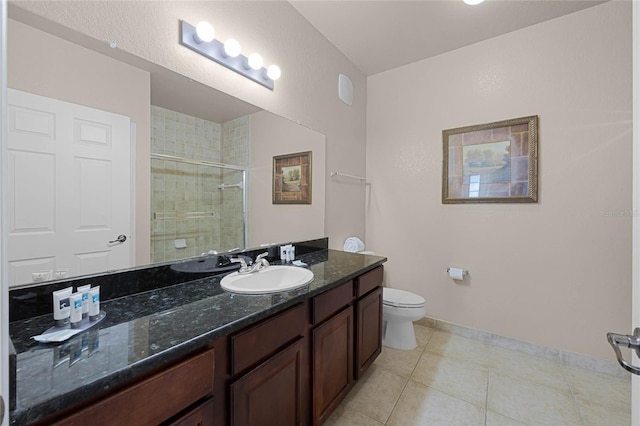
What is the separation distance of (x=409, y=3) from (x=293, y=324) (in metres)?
2.28

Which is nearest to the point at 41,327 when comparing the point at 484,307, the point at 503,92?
the point at 484,307

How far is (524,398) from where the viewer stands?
1.68 meters

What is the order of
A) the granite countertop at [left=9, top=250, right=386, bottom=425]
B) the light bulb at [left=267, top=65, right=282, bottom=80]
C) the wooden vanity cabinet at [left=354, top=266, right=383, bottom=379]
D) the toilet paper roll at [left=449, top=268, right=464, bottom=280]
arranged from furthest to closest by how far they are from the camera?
1. the toilet paper roll at [left=449, top=268, right=464, bottom=280]
2. the light bulb at [left=267, top=65, right=282, bottom=80]
3. the wooden vanity cabinet at [left=354, top=266, right=383, bottom=379]
4. the granite countertop at [left=9, top=250, right=386, bottom=425]

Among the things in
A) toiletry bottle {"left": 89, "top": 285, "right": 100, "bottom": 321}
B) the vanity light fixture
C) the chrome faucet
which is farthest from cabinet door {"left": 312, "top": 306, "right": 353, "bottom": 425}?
the vanity light fixture

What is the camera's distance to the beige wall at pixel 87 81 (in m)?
0.85

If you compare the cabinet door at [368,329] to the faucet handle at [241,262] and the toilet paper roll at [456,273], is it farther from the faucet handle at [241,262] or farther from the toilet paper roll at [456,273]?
the toilet paper roll at [456,273]

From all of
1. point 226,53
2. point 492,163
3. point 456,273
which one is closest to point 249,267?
point 226,53

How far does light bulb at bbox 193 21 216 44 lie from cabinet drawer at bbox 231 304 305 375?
4.56 feet

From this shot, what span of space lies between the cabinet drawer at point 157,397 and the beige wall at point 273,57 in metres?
1.23

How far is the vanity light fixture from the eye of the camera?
1.33 meters

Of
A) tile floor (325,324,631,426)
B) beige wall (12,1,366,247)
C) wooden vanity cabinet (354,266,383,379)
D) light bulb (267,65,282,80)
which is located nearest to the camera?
beige wall (12,1,366,247)

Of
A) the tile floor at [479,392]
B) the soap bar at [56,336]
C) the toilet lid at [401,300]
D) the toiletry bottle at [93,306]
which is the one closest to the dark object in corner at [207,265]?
the toiletry bottle at [93,306]

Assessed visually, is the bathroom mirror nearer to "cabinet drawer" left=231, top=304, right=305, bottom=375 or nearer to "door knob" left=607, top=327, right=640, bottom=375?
"cabinet drawer" left=231, top=304, right=305, bottom=375

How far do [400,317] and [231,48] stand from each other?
221cm
